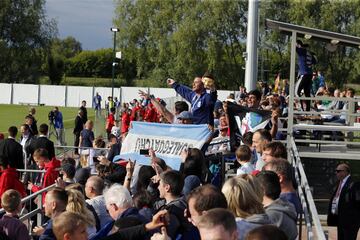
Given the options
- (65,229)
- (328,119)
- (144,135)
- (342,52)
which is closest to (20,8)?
(342,52)

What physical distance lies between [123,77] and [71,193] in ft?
303

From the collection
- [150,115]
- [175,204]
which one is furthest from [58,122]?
[175,204]

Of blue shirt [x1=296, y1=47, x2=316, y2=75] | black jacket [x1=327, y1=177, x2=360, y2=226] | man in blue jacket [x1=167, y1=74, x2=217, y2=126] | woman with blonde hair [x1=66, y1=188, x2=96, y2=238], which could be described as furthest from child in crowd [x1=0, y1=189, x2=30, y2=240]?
blue shirt [x1=296, y1=47, x2=316, y2=75]

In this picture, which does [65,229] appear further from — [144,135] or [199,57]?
[199,57]

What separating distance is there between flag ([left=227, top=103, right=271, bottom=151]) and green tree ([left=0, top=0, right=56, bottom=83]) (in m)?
67.0

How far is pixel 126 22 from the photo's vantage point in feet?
231

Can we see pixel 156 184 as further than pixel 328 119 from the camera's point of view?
No

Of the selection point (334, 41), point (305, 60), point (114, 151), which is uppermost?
point (334, 41)

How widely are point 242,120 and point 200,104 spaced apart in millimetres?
1420

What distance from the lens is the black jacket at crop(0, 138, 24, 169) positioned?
44.2ft

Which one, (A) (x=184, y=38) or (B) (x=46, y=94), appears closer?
(A) (x=184, y=38)

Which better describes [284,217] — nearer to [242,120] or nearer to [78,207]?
[78,207]

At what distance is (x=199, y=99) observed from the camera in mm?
10977

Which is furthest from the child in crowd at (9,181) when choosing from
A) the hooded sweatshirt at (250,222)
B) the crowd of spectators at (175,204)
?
the hooded sweatshirt at (250,222)
